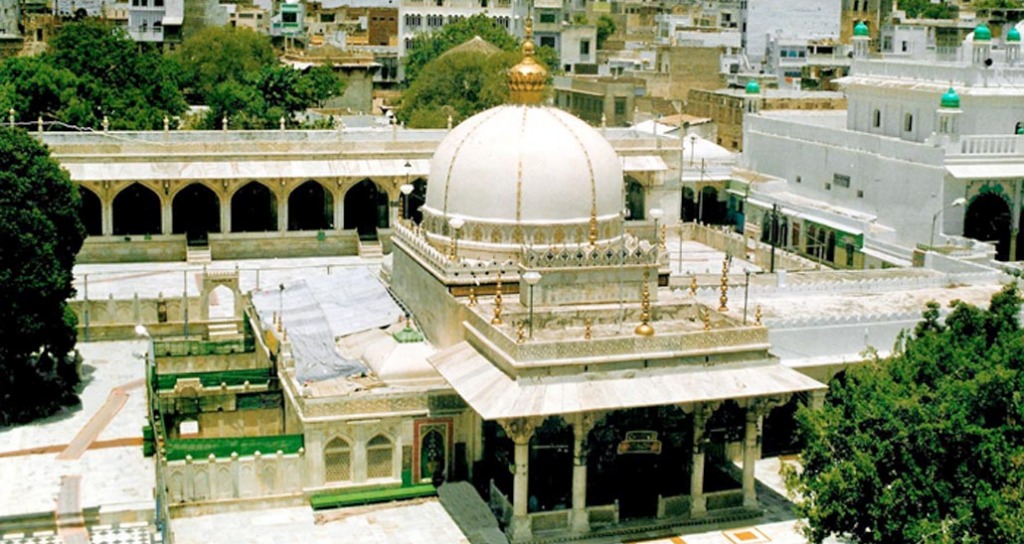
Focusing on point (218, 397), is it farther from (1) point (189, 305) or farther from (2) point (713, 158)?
(2) point (713, 158)

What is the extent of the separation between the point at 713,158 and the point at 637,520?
108ft

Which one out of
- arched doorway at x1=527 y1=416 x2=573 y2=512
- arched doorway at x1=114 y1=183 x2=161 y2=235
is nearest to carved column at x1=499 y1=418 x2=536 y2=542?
arched doorway at x1=527 y1=416 x2=573 y2=512

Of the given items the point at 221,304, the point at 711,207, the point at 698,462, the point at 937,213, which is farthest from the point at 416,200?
the point at 698,462

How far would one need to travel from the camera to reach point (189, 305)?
37531 mm

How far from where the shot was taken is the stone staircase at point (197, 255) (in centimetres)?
4562

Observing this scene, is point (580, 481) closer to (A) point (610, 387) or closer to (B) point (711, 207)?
(A) point (610, 387)

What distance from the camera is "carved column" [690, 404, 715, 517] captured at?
963 inches

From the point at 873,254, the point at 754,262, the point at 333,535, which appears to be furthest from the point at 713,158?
the point at 333,535

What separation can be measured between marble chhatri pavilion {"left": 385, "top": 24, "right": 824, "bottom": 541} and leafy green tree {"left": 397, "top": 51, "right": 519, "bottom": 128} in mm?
36869

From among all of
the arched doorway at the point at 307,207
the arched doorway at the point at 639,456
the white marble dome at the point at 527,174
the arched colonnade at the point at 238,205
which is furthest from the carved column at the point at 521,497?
the arched doorway at the point at 307,207

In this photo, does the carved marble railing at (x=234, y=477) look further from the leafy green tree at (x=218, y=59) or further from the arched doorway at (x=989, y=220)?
the leafy green tree at (x=218, y=59)

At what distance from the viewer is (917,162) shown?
1672 inches

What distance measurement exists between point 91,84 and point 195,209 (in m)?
11.2

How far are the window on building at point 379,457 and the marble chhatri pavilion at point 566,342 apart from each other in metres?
1.68
